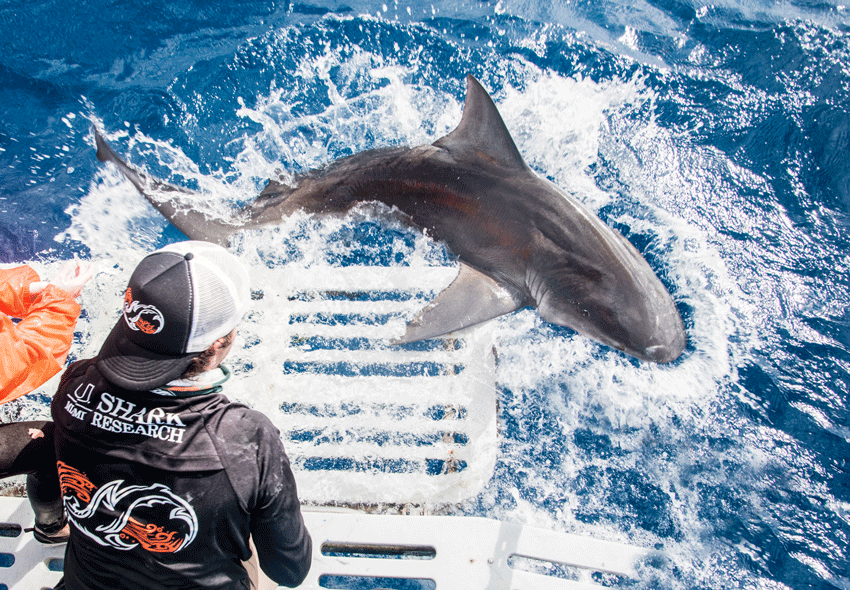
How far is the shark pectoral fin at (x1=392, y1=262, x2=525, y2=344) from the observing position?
9.46ft

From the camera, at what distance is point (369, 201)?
324 cm

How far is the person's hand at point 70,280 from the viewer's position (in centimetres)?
251

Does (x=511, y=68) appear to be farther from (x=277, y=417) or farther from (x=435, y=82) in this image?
(x=277, y=417)

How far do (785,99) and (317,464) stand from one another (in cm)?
462

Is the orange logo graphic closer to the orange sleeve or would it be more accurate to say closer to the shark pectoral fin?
the orange sleeve

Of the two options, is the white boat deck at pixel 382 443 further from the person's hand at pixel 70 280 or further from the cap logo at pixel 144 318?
the cap logo at pixel 144 318

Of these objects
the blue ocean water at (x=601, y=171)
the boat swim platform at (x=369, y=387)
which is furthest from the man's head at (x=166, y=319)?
the blue ocean water at (x=601, y=171)

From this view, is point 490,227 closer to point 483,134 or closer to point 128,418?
point 483,134

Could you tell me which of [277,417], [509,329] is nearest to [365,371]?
[277,417]

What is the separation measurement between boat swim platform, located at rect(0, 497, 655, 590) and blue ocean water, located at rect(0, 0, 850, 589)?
261mm

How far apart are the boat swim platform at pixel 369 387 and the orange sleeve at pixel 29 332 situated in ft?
2.98

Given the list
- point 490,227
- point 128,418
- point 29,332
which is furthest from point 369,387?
point 29,332

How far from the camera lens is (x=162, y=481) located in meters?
1.40

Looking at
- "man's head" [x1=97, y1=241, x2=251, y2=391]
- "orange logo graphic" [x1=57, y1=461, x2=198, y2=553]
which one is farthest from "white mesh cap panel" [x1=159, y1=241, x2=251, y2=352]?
"orange logo graphic" [x1=57, y1=461, x2=198, y2=553]
